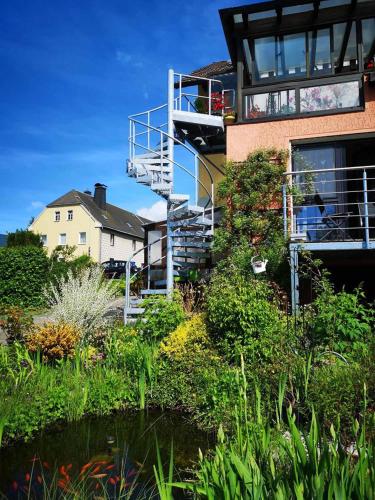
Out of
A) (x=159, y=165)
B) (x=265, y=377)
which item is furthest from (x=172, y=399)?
(x=159, y=165)

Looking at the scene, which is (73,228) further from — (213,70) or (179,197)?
(179,197)

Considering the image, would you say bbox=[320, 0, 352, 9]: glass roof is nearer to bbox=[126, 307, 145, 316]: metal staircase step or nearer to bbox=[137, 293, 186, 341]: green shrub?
bbox=[137, 293, 186, 341]: green shrub

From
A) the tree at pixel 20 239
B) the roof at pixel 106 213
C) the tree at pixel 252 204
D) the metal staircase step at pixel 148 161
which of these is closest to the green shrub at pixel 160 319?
the tree at pixel 252 204

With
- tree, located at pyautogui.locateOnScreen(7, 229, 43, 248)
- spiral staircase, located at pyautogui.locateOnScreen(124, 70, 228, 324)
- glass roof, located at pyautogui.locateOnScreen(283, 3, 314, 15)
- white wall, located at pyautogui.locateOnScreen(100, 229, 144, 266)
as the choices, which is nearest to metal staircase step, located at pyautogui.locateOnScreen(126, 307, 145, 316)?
spiral staircase, located at pyautogui.locateOnScreen(124, 70, 228, 324)

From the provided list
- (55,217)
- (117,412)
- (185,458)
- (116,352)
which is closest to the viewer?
(185,458)

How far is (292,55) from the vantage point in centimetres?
1002

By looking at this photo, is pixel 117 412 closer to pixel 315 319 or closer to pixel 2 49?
pixel 315 319

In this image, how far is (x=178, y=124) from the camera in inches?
436

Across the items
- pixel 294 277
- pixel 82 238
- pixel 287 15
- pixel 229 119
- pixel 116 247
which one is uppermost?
pixel 287 15

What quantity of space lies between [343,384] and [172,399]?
2.00 meters

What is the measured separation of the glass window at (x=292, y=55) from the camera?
32.6 feet

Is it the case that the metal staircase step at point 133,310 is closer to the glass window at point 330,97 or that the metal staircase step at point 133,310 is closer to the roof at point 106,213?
the glass window at point 330,97

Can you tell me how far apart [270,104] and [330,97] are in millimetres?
1346

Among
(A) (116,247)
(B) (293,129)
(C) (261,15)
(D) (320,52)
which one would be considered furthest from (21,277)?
(A) (116,247)
